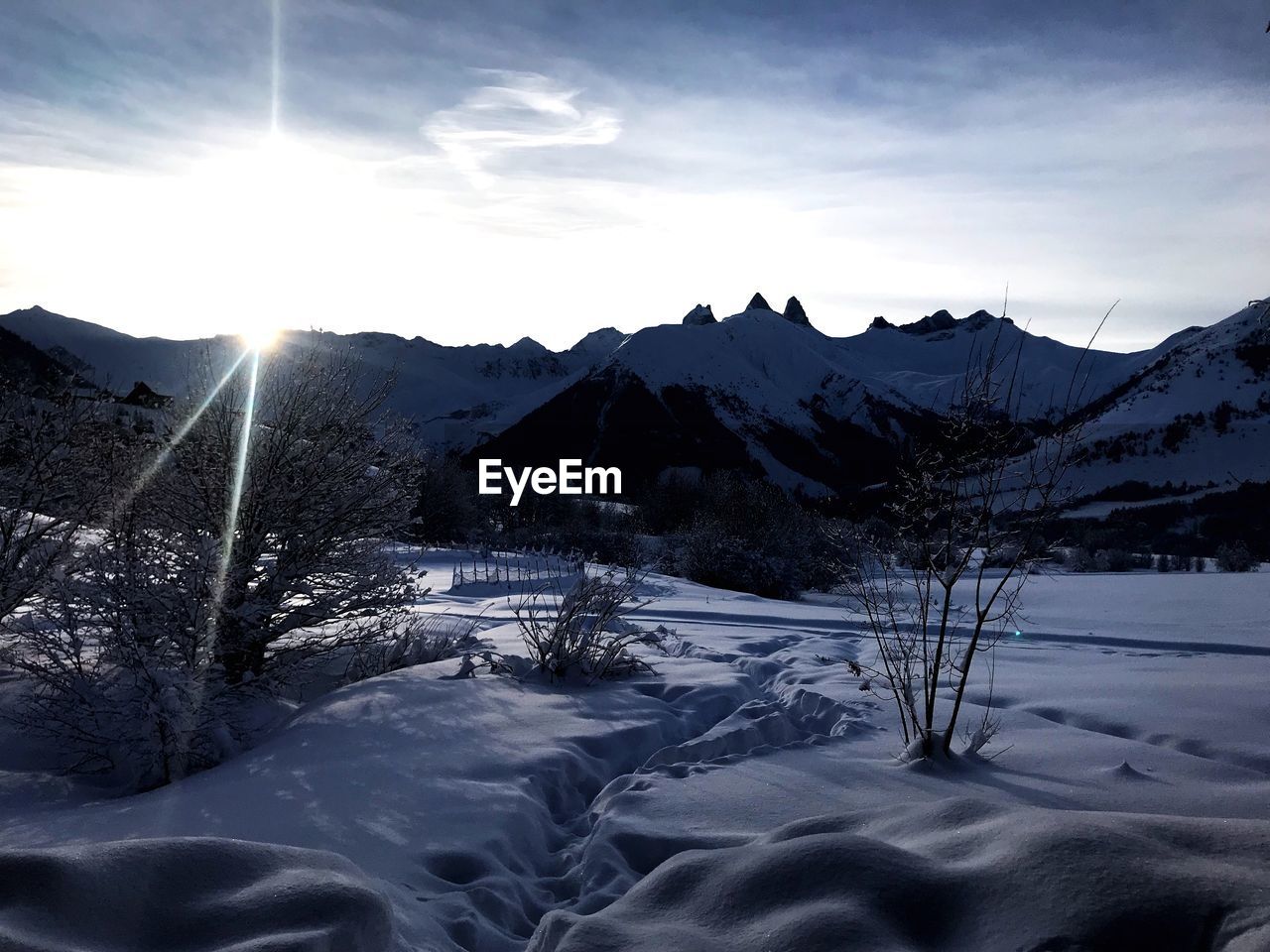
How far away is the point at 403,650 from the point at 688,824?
3.63 meters

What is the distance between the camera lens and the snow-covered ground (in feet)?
5.95

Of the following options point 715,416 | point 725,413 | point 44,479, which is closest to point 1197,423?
point 715,416

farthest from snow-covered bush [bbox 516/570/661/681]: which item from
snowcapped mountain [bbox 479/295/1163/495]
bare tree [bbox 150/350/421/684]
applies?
snowcapped mountain [bbox 479/295/1163/495]

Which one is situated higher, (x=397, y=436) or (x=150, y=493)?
(x=397, y=436)

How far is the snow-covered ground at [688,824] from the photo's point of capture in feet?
5.95

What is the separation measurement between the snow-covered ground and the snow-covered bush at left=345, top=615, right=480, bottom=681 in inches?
16.4

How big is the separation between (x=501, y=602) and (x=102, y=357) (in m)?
173

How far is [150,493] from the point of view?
18.4 feet

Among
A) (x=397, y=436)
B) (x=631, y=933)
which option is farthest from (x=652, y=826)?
(x=397, y=436)

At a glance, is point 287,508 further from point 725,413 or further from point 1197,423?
point 725,413

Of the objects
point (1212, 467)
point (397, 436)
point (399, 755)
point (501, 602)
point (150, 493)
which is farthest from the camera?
point (1212, 467)

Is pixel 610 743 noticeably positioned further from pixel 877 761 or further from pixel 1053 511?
pixel 1053 511

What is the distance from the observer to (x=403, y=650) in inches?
245

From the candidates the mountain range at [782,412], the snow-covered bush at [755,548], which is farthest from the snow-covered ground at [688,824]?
the mountain range at [782,412]
